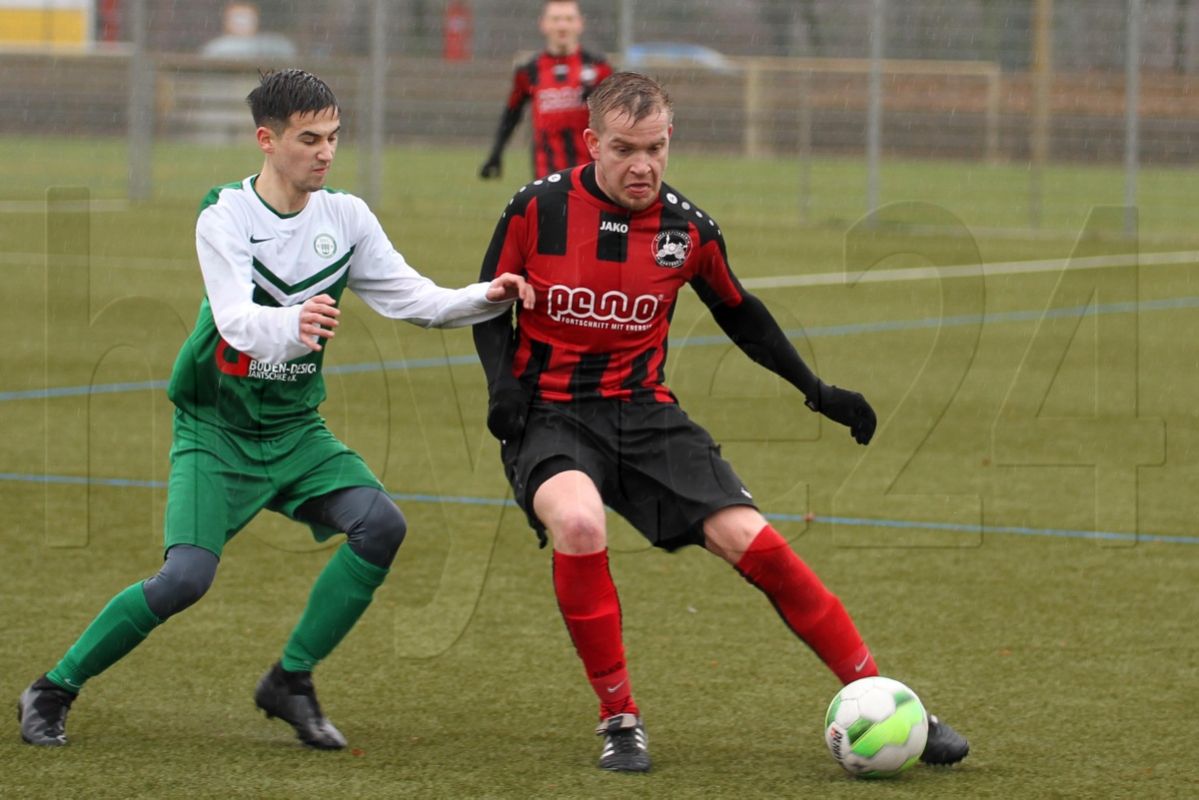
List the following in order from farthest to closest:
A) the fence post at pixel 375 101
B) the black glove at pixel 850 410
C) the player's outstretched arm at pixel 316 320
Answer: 1. the fence post at pixel 375 101
2. the black glove at pixel 850 410
3. the player's outstretched arm at pixel 316 320

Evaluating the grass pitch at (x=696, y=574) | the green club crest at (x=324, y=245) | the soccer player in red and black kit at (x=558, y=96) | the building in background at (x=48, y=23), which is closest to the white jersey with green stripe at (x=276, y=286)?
the green club crest at (x=324, y=245)

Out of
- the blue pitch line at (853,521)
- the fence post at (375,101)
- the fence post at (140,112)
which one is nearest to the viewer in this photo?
the blue pitch line at (853,521)

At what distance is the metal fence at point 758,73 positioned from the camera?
67.2 feet

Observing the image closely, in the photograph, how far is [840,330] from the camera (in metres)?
12.2

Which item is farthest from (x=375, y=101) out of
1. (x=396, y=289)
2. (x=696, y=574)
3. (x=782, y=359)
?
(x=782, y=359)

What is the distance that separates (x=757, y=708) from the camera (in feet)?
15.6

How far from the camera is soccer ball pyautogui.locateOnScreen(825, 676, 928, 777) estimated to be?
4.11 metres

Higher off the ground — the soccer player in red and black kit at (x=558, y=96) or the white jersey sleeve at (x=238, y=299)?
the soccer player in red and black kit at (x=558, y=96)

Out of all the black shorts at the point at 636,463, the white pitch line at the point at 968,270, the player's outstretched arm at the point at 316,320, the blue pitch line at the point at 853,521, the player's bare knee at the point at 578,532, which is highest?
the player's outstretched arm at the point at 316,320

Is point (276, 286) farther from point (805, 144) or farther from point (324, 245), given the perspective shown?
point (805, 144)

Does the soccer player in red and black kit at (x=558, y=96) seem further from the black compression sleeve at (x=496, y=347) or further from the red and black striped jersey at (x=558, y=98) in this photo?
the black compression sleeve at (x=496, y=347)

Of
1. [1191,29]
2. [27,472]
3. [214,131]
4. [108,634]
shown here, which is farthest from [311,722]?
[214,131]

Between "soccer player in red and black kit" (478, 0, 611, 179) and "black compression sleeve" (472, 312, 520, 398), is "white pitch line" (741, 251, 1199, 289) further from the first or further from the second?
"black compression sleeve" (472, 312, 520, 398)

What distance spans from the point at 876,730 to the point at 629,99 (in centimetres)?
153
